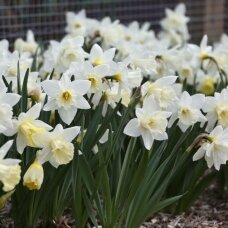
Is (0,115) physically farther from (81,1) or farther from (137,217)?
(81,1)

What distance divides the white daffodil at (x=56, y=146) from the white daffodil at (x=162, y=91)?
528 millimetres

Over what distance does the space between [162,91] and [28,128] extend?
686 mm

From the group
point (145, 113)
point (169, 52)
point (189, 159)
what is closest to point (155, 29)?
point (169, 52)

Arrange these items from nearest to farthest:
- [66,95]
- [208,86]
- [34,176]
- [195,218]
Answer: [34,176]
[66,95]
[195,218]
[208,86]

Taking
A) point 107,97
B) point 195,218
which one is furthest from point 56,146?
point 195,218

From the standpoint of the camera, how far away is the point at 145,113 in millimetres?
2307

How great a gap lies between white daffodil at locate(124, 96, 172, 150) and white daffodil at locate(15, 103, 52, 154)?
0.37m

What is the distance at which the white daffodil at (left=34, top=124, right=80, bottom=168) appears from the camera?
6.87ft

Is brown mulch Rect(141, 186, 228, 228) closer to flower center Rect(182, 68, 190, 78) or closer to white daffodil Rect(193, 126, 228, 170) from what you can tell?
white daffodil Rect(193, 126, 228, 170)

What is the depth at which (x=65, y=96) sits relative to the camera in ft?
7.45

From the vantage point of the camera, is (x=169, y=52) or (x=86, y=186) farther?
(x=169, y=52)

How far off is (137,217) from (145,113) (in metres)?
0.45

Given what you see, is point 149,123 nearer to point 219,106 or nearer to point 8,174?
point 219,106

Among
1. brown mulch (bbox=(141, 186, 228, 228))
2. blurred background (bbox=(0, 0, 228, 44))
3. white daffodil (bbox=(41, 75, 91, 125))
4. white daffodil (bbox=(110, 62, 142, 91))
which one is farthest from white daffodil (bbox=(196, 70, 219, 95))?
blurred background (bbox=(0, 0, 228, 44))
